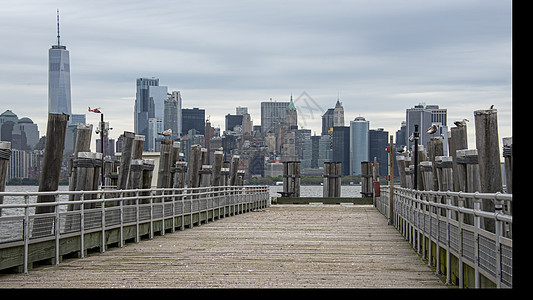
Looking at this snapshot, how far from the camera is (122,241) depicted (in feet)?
50.9

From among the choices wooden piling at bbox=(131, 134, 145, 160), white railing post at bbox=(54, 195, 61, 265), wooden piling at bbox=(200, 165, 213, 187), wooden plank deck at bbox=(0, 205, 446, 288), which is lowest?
wooden plank deck at bbox=(0, 205, 446, 288)

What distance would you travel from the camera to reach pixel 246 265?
1211 centimetres

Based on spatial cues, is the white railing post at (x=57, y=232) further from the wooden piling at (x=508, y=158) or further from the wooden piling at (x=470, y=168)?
the wooden piling at (x=508, y=158)

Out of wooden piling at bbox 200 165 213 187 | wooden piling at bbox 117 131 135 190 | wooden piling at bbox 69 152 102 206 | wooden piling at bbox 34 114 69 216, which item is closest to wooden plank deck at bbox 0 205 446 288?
wooden piling at bbox 69 152 102 206

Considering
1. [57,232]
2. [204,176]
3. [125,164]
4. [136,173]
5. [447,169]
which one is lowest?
[57,232]

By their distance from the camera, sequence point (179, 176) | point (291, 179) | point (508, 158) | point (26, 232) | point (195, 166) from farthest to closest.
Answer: point (291, 179)
point (195, 166)
point (179, 176)
point (508, 158)
point (26, 232)

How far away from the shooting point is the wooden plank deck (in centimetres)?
989

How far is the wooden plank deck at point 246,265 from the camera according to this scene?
32.4ft

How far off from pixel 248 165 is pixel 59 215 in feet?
391

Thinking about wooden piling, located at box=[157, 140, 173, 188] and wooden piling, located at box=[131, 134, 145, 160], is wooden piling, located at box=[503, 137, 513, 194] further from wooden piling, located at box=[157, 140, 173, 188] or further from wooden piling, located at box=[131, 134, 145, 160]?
wooden piling, located at box=[157, 140, 173, 188]

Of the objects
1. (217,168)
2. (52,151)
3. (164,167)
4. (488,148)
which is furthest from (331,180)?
(488,148)

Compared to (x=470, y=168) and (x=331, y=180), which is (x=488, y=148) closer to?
(x=470, y=168)
